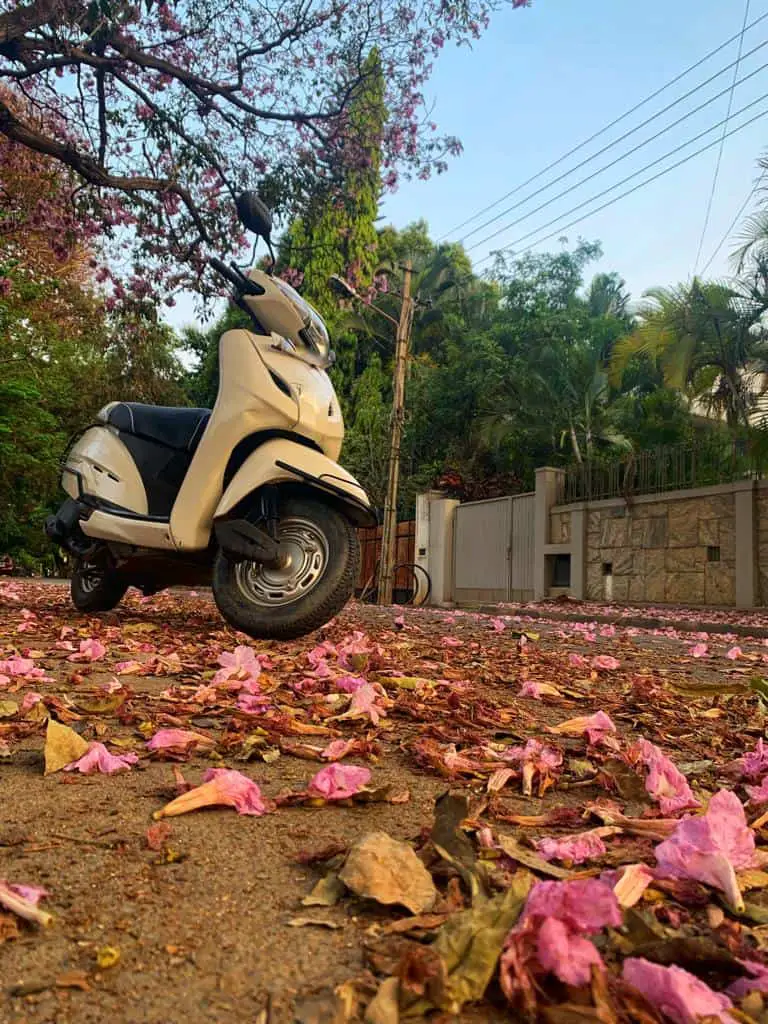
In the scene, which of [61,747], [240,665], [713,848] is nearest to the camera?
[713,848]

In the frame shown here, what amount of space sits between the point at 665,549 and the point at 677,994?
1096cm

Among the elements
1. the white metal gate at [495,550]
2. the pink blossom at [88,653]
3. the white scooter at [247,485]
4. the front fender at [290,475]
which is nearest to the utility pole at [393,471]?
the white metal gate at [495,550]

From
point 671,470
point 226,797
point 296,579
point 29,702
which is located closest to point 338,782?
point 226,797

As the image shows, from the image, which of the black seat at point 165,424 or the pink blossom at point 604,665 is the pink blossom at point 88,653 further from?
the pink blossom at point 604,665

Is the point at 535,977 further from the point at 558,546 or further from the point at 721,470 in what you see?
the point at 558,546

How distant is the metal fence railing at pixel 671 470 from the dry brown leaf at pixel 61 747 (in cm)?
974

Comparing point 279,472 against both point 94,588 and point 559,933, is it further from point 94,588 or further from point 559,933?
point 559,933

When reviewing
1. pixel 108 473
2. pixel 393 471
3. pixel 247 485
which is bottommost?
pixel 247 485

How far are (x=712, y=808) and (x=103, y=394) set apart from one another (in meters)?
21.9

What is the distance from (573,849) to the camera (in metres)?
1.15

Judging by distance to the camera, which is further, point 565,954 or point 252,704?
point 252,704

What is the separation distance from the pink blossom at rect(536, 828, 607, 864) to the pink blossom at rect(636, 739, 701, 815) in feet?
0.98

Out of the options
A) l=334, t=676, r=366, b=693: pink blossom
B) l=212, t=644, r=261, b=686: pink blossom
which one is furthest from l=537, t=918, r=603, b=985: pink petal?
l=212, t=644, r=261, b=686: pink blossom

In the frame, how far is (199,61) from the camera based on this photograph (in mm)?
7805
